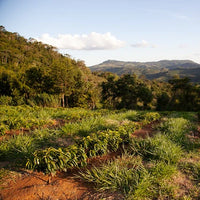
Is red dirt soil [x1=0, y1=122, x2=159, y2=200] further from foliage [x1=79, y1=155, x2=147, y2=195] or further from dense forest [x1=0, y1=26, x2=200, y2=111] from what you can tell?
dense forest [x1=0, y1=26, x2=200, y2=111]

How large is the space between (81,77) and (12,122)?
16.3 meters

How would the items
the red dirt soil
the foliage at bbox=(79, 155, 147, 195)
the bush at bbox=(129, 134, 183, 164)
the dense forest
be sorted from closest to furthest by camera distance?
the red dirt soil < the foliage at bbox=(79, 155, 147, 195) < the bush at bbox=(129, 134, 183, 164) < the dense forest

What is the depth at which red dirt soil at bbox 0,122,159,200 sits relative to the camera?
2.06 metres

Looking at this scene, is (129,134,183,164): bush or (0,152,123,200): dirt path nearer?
(0,152,123,200): dirt path

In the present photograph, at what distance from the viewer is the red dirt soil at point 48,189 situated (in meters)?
2.06

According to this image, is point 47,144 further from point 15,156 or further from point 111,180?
point 111,180

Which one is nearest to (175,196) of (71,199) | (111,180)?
(111,180)

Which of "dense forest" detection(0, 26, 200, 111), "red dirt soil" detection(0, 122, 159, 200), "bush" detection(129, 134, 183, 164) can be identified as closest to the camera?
"red dirt soil" detection(0, 122, 159, 200)

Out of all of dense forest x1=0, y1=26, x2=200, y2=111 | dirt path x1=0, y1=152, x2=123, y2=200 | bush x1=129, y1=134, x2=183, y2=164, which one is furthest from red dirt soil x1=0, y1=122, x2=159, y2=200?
dense forest x1=0, y1=26, x2=200, y2=111

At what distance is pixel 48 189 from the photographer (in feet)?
7.13

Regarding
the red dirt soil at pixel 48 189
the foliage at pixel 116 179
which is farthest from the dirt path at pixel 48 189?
the foliage at pixel 116 179

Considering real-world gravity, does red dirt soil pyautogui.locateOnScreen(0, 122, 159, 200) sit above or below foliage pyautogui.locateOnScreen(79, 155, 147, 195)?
below

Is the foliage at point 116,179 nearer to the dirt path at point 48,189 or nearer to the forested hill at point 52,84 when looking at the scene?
the dirt path at point 48,189

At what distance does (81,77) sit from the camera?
66.7 feet
